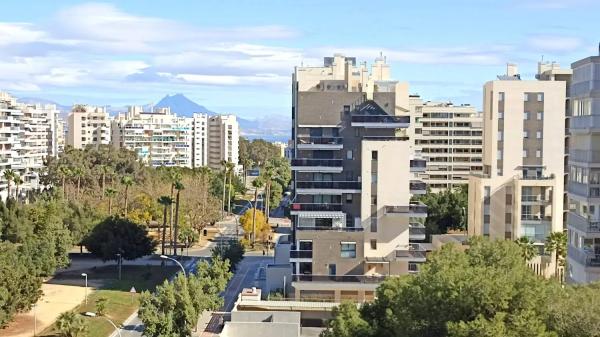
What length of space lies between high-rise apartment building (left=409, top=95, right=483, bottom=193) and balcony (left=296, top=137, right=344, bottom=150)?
167 feet

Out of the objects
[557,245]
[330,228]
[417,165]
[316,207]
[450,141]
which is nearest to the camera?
[330,228]

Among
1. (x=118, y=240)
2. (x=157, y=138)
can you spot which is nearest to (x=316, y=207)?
(x=118, y=240)

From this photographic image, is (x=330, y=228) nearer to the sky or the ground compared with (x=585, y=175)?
nearer to the ground

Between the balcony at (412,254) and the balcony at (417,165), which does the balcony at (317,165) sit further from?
the balcony at (412,254)

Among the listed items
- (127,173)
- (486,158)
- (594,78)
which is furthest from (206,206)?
(594,78)

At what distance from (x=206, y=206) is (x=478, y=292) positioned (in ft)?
230

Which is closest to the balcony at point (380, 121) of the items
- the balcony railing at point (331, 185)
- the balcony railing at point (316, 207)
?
the balcony railing at point (331, 185)

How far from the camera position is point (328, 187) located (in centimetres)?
5559

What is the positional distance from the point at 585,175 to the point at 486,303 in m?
8.93

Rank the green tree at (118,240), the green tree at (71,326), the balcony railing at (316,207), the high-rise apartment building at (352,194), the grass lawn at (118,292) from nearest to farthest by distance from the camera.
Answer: the green tree at (71,326)
the grass lawn at (118,292)
the high-rise apartment building at (352,194)
the balcony railing at (316,207)
the green tree at (118,240)

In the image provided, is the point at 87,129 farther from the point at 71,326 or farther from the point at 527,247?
the point at 527,247

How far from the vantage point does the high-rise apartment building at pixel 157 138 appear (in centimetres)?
16425

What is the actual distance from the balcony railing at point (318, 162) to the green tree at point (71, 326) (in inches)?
613

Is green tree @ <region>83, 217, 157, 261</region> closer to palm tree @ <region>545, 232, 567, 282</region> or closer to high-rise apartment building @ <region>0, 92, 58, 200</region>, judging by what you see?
palm tree @ <region>545, 232, 567, 282</region>
